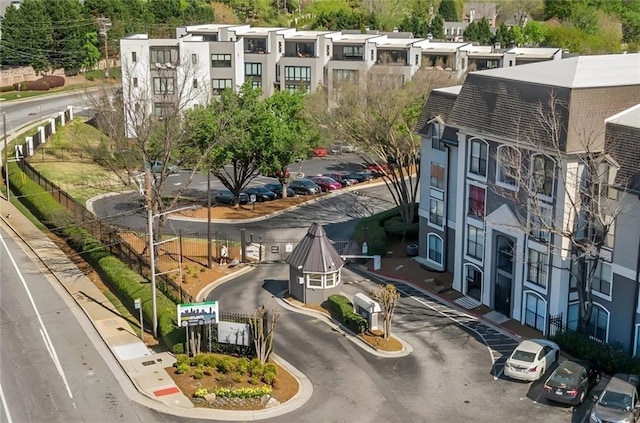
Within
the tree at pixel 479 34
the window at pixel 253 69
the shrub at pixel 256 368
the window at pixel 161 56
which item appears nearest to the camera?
the shrub at pixel 256 368

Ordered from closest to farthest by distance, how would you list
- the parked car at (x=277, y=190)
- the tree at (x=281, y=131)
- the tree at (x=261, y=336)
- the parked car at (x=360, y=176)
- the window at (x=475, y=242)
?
the tree at (x=261, y=336)
the window at (x=475, y=242)
the tree at (x=281, y=131)
the parked car at (x=277, y=190)
the parked car at (x=360, y=176)

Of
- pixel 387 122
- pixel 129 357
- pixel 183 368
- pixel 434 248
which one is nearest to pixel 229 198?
pixel 387 122

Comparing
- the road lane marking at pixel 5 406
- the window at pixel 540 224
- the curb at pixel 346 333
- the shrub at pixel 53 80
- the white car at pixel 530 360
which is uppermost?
the shrub at pixel 53 80

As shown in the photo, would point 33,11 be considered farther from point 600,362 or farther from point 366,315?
point 600,362

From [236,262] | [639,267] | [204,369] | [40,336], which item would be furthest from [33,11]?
[639,267]

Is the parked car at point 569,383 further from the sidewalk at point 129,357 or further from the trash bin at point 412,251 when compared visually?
the trash bin at point 412,251

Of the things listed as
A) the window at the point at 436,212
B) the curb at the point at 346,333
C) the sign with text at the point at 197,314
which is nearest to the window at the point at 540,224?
the curb at the point at 346,333

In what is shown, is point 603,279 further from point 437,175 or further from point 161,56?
point 161,56

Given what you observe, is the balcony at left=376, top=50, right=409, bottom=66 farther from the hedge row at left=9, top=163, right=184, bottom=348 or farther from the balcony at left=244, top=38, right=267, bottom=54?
the hedge row at left=9, top=163, right=184, bottom=348
